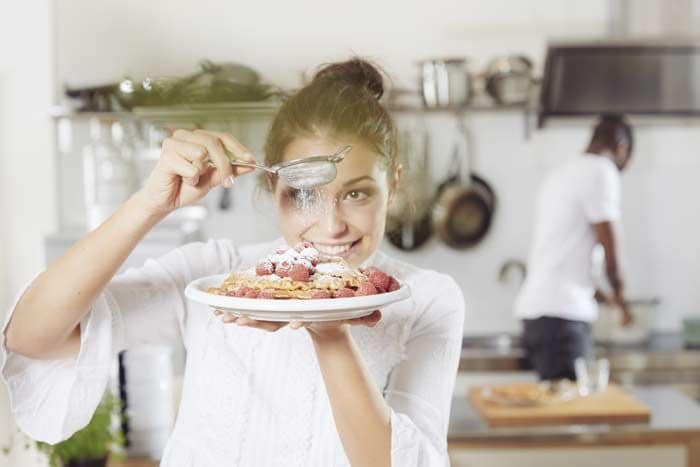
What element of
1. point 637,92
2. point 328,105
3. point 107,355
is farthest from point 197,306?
point 637,92

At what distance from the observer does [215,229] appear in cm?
306

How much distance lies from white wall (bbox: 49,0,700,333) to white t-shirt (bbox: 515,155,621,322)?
0.56 m

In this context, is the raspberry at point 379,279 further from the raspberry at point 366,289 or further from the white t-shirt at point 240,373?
the white t-shirt at point 240,373

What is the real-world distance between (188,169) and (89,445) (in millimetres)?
734

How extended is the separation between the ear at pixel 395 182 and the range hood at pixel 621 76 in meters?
2.00

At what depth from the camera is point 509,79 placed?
9.74 ft

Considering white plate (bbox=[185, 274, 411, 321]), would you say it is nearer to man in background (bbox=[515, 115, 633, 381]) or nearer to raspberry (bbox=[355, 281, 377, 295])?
raspberry (bbox=[355, 281, 377, 295])

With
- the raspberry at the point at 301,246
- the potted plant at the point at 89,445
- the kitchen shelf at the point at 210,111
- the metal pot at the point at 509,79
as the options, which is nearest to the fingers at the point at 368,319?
the raspberry at the point at 301,246

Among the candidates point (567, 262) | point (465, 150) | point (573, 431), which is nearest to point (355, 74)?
point (573, 431)

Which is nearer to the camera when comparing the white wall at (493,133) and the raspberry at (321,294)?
the raspberry at (321,294)

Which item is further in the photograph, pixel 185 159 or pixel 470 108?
pixel 470 108

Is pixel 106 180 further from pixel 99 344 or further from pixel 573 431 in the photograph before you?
pixel 99 344

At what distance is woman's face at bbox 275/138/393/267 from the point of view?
0.95m

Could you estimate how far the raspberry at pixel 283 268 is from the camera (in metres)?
0.84
